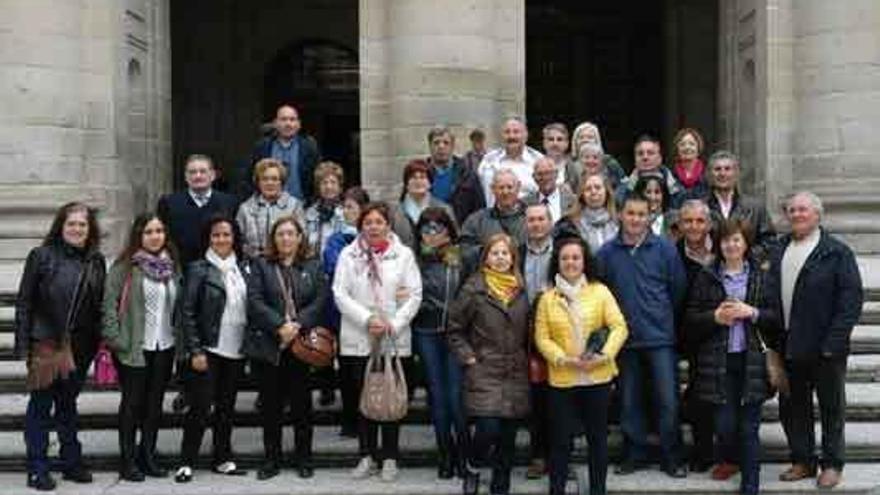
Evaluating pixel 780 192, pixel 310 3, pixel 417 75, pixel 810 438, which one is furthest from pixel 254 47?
pixel 810 438

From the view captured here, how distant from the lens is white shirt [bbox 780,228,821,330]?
8.08 meters

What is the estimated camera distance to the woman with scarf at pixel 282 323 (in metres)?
8.34

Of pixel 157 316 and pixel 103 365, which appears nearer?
pixel 157 316

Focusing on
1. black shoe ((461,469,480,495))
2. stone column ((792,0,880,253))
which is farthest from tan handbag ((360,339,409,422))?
stone column ((792,0,880,253))

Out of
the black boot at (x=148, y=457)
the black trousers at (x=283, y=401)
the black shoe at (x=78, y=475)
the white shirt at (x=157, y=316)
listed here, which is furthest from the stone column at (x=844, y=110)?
the black shoe at (x=78, y=475)

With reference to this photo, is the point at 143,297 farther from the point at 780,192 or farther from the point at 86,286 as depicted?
the point at 780,192

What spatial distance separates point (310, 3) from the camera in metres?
19.2

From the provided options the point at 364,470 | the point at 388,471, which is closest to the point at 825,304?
the point at 388,471

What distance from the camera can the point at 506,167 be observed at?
973 centimetres

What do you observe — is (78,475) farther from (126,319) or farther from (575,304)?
(575,304)

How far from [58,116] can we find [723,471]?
7.74 metres

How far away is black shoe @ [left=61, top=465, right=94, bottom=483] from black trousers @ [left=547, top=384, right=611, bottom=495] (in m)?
3.10

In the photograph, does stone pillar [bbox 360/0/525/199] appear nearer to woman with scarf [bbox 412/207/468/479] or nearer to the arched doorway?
woman with scarf [bbox 412/207/468/479]

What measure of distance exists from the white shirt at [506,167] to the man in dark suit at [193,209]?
1.99 meters
